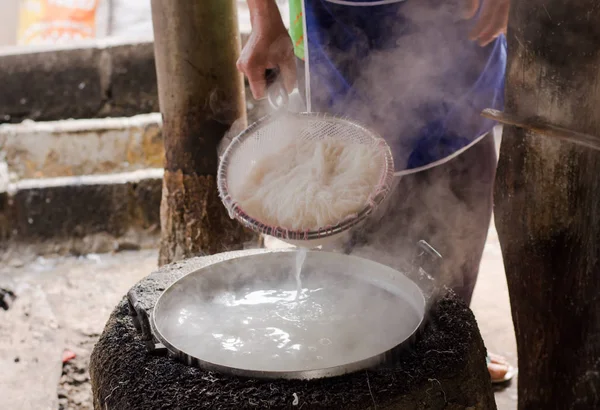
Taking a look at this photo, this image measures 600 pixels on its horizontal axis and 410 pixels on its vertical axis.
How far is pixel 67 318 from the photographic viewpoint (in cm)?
432

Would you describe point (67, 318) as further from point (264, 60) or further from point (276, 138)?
point (276, 138)

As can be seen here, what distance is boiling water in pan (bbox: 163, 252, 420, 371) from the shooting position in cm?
182

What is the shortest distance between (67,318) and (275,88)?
2469mm

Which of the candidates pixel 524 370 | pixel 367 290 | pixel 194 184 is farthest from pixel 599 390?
pixel 194 184

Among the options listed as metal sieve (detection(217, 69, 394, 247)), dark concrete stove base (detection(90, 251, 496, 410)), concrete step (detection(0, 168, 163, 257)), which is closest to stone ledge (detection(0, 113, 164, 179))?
concrete step (detection(0, 168, 163, 257))

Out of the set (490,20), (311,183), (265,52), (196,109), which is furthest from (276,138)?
(196,109)

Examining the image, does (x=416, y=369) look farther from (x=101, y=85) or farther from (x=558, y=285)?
(x=101, y=85)

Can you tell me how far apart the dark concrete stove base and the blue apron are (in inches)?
47.1

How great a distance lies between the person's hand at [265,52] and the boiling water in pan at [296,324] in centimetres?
92

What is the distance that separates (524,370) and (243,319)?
3.80ft

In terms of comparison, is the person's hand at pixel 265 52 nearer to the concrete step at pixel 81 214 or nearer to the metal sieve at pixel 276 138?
the metal sieve at pixel 276 138

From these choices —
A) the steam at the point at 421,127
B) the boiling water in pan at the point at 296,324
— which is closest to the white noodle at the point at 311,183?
the boiling water in pan at the point at 296,324

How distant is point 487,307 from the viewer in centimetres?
438

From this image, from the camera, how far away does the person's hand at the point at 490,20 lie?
2.42 m
